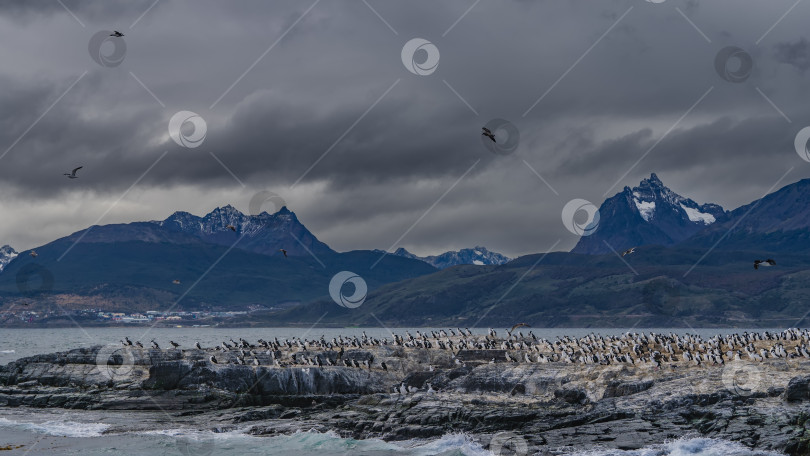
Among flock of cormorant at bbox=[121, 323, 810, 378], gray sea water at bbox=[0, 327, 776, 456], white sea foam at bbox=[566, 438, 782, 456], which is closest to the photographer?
white sea foam at bbox=[566, 438, 782, 456]

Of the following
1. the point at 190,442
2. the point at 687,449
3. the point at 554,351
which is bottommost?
the point at 687,449

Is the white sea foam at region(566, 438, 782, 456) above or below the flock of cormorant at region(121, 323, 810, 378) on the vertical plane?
below

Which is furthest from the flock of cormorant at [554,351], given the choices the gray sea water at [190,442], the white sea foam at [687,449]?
the white sea foam at [687,449]

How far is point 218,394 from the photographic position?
65.2 meters

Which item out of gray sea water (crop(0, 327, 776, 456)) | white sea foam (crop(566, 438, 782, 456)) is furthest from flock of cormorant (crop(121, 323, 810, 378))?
white sea foam (crop(566, 438, 782, 456))

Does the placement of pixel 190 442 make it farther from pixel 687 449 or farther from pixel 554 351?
pixel 554 351

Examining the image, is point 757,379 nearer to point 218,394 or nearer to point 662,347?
point 662,347

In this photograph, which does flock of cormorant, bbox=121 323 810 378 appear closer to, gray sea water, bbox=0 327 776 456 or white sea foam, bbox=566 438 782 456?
gray sea water, bbox=0 327 776 456

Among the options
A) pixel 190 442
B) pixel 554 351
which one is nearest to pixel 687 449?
pixel 554 351

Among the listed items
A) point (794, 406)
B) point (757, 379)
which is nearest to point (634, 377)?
point (757, 379)

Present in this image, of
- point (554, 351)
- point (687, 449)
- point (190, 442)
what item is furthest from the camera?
point (554, 351)

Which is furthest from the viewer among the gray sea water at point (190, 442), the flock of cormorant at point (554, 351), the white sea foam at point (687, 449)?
the flock of cormorant at point (554, 351)

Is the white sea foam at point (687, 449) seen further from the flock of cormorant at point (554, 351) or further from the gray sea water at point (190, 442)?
the flock of cormorant at point (554, 351)

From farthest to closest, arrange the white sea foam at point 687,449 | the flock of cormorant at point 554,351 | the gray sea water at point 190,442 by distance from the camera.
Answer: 1. the flock of cormorant at point 554,351
2. the gray sea water at point 190,442
3. the white sea foam at point 687,449
